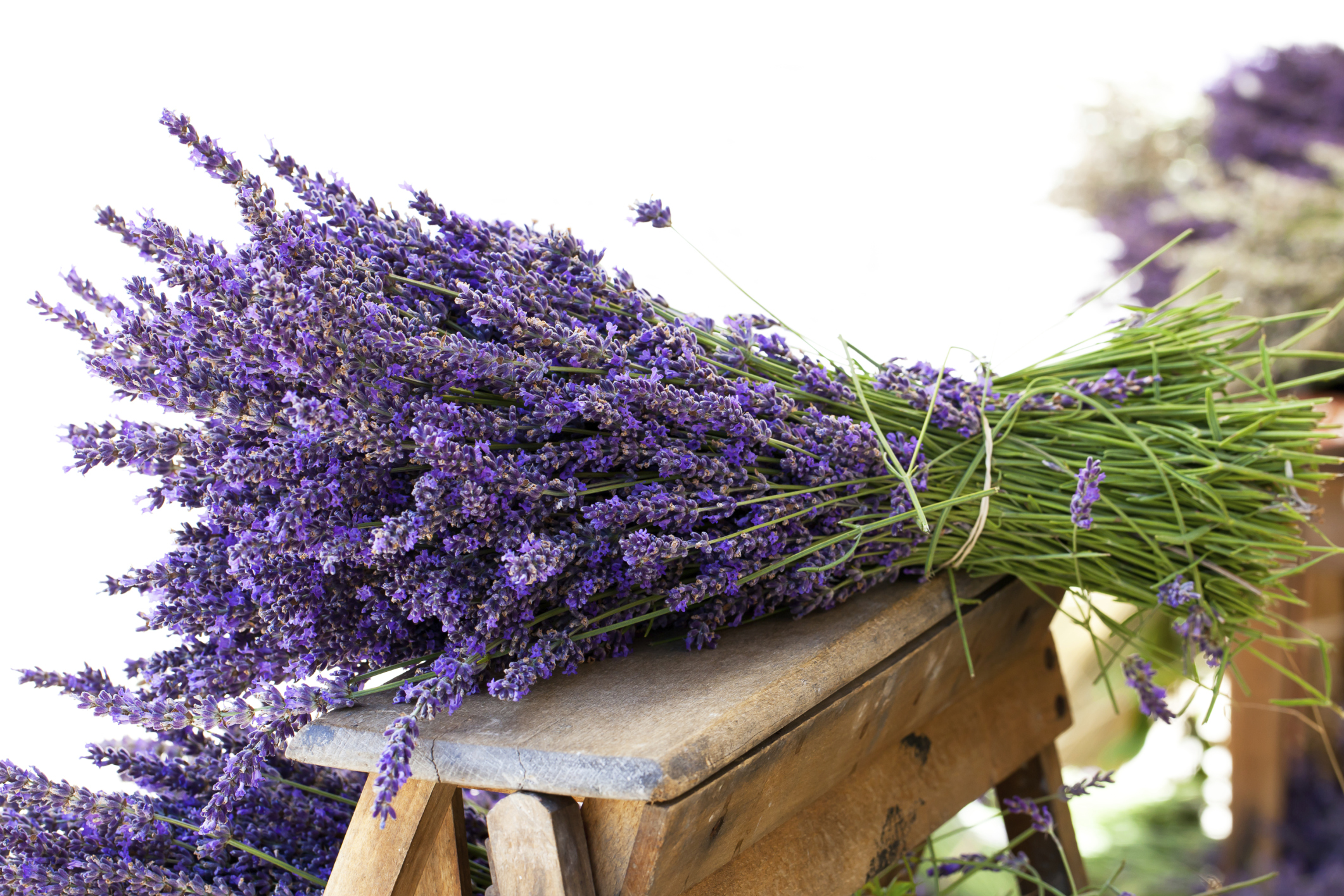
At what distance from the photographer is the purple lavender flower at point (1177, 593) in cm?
82

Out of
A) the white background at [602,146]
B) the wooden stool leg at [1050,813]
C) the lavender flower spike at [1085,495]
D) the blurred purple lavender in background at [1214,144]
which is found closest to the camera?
the lavender flower spike at [1085,495]

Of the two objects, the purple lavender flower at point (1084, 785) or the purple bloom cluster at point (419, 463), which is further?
the purple lavender flower at point (1084, 785)

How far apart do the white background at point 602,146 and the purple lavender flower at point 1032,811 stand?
1.87ft

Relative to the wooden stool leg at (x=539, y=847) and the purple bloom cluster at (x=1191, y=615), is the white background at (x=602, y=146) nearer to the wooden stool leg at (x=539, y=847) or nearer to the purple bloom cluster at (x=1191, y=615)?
the purple bloom cluster at (x=1191, y=615)

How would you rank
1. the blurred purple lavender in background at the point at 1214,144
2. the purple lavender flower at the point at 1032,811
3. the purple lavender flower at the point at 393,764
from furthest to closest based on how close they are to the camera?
the blurred purple lavender in background at the point at 1214,144 → the purple lavender flower at the point at 1032,811 → the purple lavender flower at the point at 393,764

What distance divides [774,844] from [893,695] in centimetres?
19

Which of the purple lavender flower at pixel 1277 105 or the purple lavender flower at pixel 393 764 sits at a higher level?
the purple lavender flower at pixel 1277 105

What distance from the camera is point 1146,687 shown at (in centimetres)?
89

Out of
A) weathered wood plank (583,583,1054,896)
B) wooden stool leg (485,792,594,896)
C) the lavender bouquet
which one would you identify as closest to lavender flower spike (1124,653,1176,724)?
the lavender bouquet

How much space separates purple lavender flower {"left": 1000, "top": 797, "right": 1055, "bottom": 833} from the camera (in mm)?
984

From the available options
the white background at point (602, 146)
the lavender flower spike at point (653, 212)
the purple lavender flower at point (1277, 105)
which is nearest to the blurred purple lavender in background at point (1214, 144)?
the purple lavender flower at point (1277, 105)

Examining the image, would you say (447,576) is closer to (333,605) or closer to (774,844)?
(333,605)

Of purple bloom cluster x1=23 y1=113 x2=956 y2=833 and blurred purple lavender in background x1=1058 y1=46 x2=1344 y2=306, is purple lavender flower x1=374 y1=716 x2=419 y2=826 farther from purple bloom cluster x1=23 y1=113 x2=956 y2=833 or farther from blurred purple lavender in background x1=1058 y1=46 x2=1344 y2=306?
blurred purple lavender in background x1=1058 y1=46 x2=1344 y2=306

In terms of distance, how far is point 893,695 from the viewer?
2.79ft
